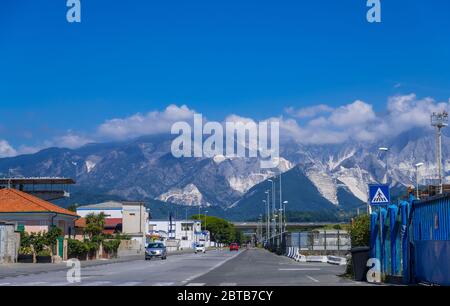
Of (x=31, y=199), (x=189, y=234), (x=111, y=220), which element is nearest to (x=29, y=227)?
(x=31, y=199)

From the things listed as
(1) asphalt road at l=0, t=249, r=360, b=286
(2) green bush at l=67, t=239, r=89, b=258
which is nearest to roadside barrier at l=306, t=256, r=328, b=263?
(1) asphalt road at l=0, t=249, r=360, b=286

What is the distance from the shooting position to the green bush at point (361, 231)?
31875 mm

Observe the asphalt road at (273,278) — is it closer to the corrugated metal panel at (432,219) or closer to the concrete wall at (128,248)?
the corrugated metal panel at (432,219)

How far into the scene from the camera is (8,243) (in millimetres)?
48625

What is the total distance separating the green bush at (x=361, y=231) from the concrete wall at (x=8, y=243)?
82.6 feet

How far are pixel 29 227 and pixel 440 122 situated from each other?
43.5 m

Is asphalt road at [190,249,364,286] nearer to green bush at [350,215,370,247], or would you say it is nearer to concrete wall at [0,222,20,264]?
green bush at [350,215,370,247]

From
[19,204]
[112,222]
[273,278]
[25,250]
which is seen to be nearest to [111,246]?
[19,204]

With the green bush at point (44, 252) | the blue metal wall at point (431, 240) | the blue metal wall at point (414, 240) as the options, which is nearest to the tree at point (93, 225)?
the green bush at point (44, 252)

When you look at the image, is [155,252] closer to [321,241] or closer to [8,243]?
[321,241]

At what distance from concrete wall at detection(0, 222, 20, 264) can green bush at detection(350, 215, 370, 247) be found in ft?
82.6

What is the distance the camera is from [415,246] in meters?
23.1
